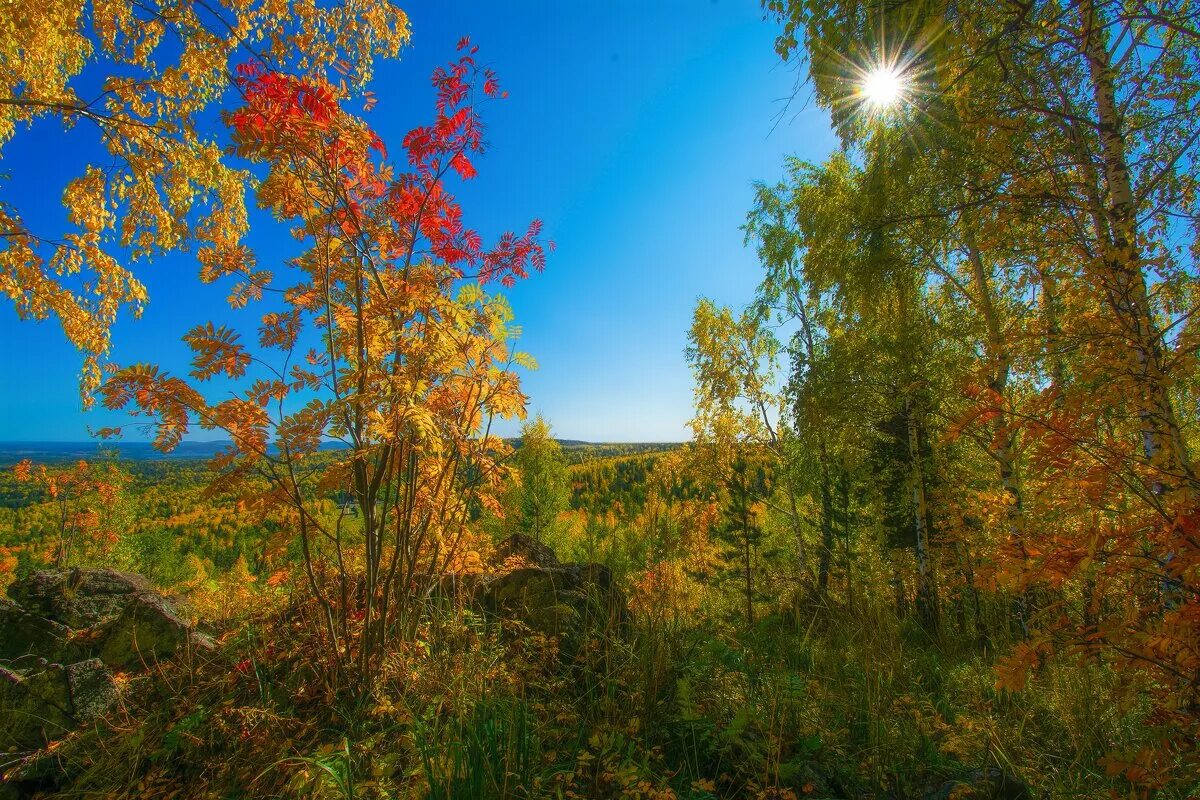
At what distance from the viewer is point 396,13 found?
4.71 meters

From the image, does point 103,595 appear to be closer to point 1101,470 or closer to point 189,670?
point 189,670

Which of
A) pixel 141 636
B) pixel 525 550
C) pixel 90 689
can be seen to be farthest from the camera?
pixel 525 550

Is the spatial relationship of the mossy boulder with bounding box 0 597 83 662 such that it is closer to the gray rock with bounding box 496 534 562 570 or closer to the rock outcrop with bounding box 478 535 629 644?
the rock outcrop with bounding box 478 535 629 644

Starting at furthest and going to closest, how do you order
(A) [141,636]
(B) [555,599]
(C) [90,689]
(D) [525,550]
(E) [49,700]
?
(D) [525,550] → (B) [555,599] → (A) [141,636] → (C) [90,689] → (E) [49,700]

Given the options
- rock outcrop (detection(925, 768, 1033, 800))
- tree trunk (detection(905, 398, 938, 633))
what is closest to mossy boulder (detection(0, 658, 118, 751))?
rock outcrop (detection(925, 768, 1033, 800))

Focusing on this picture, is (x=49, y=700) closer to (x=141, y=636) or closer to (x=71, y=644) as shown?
(x=141, y=636)

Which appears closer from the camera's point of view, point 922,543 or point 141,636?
point 141,636

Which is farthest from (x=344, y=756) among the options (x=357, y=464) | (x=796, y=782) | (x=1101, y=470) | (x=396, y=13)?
(x=396, y=13)

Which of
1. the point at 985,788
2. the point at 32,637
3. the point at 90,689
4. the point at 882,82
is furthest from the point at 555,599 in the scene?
the point at 882,82

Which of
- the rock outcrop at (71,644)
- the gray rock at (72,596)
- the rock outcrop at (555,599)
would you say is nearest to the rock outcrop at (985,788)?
the rock outcrop at (555,599)

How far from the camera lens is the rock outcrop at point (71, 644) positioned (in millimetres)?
2457

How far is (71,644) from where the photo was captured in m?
3.05

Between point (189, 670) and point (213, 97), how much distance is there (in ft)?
19.7

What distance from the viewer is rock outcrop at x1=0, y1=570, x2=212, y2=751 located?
2.46 metres
